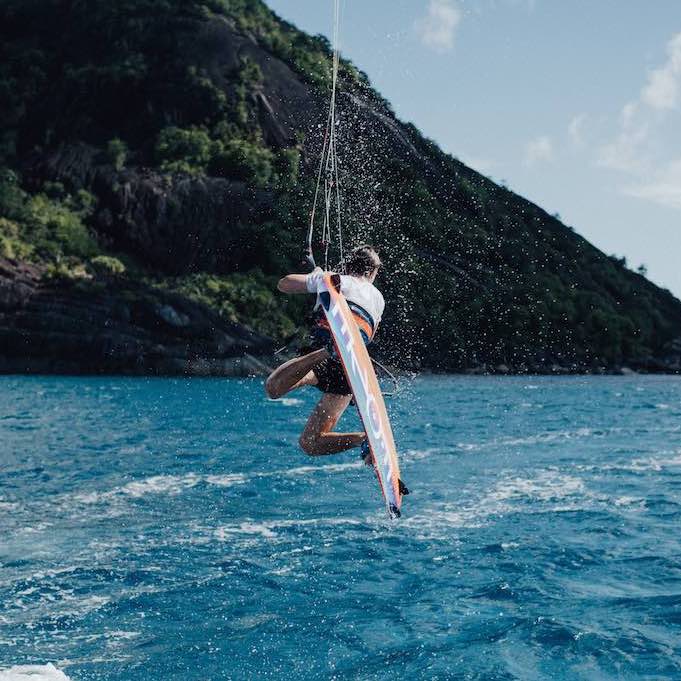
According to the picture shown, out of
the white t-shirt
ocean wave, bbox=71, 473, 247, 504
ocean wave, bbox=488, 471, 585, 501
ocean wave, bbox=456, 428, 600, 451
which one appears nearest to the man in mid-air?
the white t-shirt

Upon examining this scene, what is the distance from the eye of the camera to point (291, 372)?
847 centimetres

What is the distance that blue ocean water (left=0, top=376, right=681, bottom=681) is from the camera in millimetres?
8359

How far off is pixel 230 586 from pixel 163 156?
91.3 metres

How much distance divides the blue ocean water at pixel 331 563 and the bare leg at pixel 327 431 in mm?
2105

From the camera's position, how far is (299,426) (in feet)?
104

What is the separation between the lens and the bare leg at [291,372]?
8445mm

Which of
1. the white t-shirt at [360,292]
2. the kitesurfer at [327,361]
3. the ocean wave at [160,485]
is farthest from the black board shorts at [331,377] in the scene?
the ocean wave at [160,485]

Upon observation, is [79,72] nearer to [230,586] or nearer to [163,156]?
[163,156]

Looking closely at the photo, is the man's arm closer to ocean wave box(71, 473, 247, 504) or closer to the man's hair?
the man's hair

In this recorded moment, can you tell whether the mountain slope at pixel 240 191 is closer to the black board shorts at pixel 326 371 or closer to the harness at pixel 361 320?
the black board shorts at pixel 326 371

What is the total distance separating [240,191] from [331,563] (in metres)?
83.1

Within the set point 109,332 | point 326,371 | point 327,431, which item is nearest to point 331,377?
point 326,371

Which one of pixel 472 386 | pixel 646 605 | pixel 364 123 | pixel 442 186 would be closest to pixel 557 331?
pixel 442 186

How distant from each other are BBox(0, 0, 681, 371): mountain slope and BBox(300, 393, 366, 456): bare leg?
6178 centimetres
